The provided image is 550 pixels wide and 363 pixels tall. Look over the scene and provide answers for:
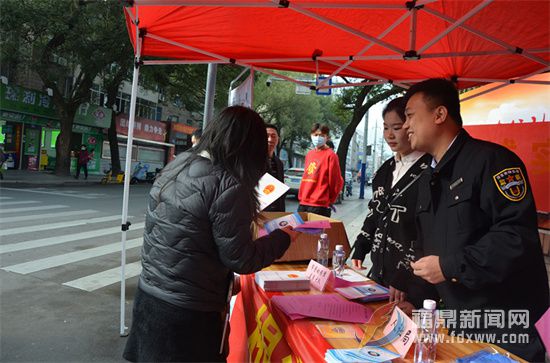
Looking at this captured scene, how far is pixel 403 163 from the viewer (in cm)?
269

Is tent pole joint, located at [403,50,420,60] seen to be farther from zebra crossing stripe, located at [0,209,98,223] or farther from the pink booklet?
zebra crossing stripe, located at [0,209,98,223]

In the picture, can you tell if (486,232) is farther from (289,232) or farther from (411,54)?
(411,54)

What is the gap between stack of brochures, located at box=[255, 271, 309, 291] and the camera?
224 cm

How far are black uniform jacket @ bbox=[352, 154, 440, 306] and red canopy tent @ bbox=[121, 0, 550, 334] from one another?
1290mm

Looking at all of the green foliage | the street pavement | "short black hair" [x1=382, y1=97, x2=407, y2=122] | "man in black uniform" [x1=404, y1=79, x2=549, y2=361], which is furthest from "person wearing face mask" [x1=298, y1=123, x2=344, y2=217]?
the green foliage

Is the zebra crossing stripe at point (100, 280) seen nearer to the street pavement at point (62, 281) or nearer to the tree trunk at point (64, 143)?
the street pavement at point (62, 281)

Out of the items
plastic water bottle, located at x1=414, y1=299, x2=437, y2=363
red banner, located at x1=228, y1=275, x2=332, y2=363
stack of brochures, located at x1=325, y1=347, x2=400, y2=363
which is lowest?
red banner, located at x1=228, y1=275, x2=332, y2=363

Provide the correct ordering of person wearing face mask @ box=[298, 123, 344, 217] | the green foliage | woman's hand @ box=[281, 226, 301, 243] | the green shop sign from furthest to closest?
1. the green foliage
2. the green shop sign
3. person wearing face mask @ box=[298, 123, 344, 217]
4. woman's hand @ box=[281, 226, 301, 243]

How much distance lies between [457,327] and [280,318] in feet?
2.52

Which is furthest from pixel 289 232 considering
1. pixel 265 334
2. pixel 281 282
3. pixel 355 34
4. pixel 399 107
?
pixel 355 34

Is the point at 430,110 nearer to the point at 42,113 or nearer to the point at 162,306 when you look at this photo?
the point at 162,306

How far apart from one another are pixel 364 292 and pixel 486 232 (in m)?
0.80

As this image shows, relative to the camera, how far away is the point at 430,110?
1871 mm

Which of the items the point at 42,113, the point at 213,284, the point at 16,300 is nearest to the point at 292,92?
the point at 42,113
